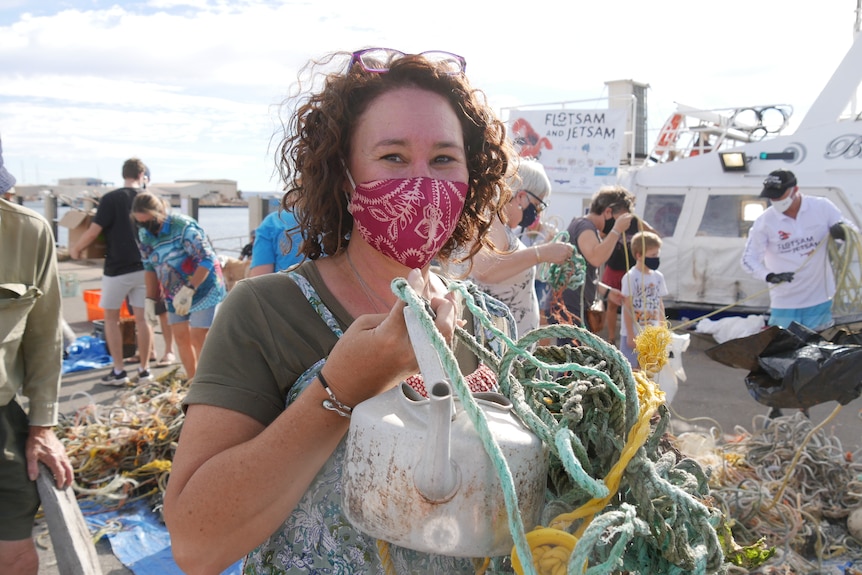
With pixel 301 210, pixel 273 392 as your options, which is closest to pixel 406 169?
pixel 301 210

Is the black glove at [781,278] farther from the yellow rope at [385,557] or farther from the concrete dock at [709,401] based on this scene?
the yellow rope at [385,557]

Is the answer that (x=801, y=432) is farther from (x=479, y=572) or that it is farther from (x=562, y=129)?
(x=562, y=129)

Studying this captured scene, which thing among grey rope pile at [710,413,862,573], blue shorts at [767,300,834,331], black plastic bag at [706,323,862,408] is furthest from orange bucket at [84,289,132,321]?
blue shorts at [767,300,834,331]

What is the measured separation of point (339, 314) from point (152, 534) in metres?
3.11

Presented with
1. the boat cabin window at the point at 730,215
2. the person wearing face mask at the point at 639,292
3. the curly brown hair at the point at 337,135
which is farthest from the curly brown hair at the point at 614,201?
the curly brown hair at the point at 337,135

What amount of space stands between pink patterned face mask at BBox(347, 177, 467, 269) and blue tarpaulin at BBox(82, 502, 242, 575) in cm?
245

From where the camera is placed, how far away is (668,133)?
10.6 m

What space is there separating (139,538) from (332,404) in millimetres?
3224

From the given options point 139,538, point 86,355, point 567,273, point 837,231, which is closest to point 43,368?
point 139,538

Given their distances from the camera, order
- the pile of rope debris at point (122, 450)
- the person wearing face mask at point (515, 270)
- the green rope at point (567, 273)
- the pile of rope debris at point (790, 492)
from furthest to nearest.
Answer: the green rope at point (567, 273), the pile of rope debris at point (122, 450), the person wearing face mask at point (515, 270), the pile of rope debris at point (790, 492)

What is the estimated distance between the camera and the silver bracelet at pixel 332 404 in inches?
42.9

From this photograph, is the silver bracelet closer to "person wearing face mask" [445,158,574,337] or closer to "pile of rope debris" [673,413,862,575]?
"person wearing face mask" [445,158,574,337]

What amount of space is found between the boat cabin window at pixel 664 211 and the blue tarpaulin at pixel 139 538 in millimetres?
7647

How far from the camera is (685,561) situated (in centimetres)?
97
